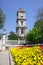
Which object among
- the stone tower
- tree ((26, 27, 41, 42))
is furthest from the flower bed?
the stone tower

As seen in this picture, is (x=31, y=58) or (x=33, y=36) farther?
(x=33, y=36)

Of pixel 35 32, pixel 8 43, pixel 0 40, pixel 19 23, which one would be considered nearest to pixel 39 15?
pixel 35 32

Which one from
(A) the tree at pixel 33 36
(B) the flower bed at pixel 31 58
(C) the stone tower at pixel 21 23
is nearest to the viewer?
(B) the flower bed at pixel 31 58

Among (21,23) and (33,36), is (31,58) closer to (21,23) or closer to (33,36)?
(33,36)

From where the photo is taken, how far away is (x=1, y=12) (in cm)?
4709

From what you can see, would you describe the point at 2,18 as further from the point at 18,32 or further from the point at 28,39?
the point at 18,32

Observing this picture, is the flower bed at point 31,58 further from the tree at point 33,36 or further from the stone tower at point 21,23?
the stone tower at point 21,23

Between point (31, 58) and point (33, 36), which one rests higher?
point (31, 58)

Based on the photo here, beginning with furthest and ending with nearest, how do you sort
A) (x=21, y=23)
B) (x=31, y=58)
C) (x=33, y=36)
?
1. (x=21, y=23)
2. (x=33, y=36)
3. (x=31, y=58)

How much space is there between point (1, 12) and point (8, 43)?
12471mm

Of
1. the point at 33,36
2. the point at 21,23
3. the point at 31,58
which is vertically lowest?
the point at 33,36

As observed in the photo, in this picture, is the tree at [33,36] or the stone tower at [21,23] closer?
the tree at [33,36]

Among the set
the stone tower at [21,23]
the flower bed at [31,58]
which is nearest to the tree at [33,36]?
the stone tower at [21,23]

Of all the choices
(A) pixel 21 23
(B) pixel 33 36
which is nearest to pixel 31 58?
(B) pixel 33 36
